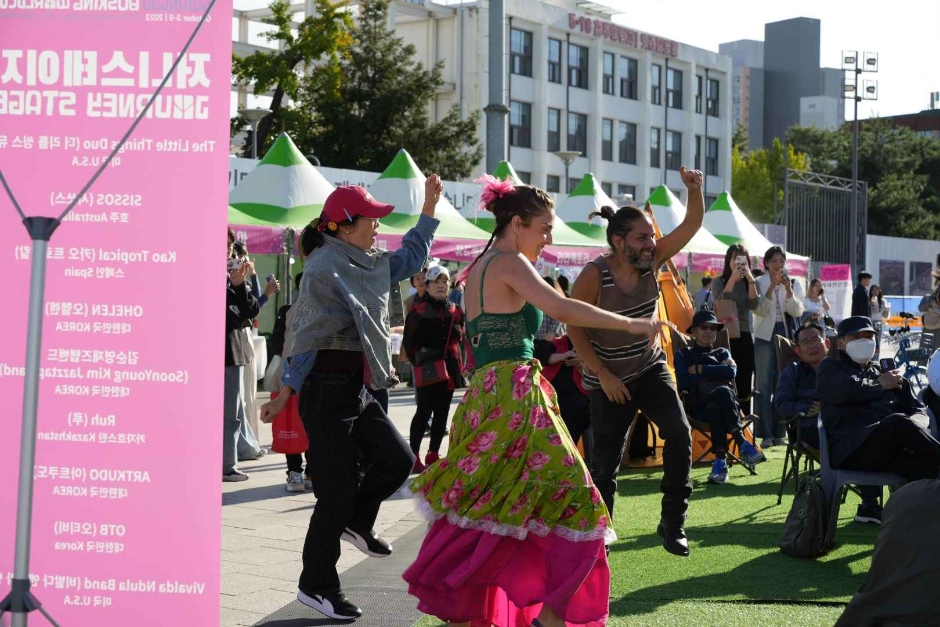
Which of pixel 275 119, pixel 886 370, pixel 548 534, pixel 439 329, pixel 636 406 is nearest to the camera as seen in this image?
pixel 548 534

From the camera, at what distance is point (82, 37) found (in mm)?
4004

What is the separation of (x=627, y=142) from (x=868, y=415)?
169ft

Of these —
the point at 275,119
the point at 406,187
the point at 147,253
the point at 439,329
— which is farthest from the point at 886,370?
the point at 275,119

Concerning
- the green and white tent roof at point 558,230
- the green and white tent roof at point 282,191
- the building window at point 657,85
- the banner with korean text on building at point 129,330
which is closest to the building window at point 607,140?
the building window at point 657,85

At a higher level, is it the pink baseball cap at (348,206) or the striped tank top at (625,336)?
the pink baseball cap at (348,206)

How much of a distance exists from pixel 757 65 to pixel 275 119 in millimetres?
89235

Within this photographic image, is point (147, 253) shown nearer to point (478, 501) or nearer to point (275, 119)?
point (478, 501)

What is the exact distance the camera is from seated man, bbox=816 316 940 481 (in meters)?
6.48

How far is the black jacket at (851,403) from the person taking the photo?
6.58 m

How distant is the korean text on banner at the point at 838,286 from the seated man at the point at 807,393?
1690 cm

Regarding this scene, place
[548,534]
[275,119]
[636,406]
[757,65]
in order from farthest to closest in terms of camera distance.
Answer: [757,65] → [275,119] → [636,406] → [548,534]

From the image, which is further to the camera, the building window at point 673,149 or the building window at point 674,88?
the building window at point 673,149

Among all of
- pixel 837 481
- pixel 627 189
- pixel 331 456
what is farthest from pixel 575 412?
pixel 627 189

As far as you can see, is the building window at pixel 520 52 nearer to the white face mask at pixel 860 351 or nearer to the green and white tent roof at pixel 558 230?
the green and white tent roof at pixel 558 230
